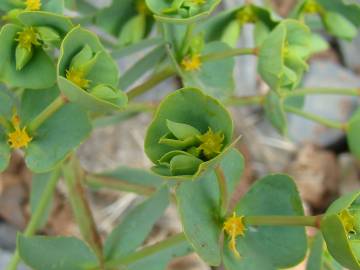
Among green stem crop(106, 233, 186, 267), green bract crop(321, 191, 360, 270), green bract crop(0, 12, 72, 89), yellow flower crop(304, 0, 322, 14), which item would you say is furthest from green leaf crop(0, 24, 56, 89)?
yellow flower crop(304, 0, 322, 14)

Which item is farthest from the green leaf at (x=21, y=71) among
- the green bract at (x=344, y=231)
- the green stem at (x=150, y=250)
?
the green bract at (x=344, y=231)

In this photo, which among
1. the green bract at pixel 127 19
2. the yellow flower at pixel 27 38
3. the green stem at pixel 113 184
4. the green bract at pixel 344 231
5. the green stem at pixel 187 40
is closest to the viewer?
the green bract at pixel 344 231

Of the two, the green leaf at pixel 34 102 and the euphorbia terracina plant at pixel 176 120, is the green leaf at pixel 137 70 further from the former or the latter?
the green leaf at pixel 34 102

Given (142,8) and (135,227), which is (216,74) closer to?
(142,8)

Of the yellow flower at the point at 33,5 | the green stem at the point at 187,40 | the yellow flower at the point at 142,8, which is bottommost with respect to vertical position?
the yellow flower at the point at 142,8

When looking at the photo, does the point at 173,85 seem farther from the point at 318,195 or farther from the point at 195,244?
the point at 195,244

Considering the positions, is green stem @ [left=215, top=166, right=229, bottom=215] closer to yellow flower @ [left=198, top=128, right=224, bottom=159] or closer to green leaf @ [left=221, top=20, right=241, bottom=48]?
yellow flower @ [left=198, top=128, right=224, bottom=159]
